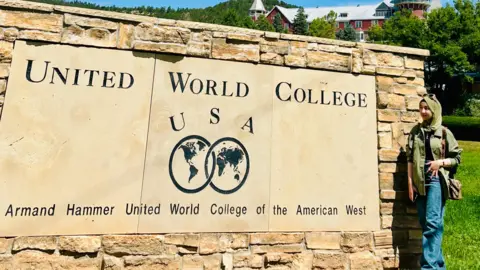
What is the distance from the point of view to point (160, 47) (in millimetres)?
3473

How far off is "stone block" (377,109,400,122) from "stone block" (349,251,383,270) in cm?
153

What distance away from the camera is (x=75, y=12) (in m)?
3.34

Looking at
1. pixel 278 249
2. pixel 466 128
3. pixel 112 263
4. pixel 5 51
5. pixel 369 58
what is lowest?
pixel 112 263

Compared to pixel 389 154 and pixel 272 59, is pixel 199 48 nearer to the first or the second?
pixel 272 59

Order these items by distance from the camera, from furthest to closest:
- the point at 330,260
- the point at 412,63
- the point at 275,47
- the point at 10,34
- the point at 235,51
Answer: the point at 412,63 < the point at 275,47 < the point at 235,51 < the point at 330,260 < the point at 10,34

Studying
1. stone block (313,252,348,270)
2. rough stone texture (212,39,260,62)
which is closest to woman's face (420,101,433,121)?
stone block (313,252,348,270)

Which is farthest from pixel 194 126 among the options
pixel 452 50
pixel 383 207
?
pixel 452 50

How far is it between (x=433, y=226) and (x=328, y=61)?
2.05 metres

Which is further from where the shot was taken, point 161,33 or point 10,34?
point 161,33

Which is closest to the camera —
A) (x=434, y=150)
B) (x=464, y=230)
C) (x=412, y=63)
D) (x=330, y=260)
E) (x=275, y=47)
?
(x=434, y=150)

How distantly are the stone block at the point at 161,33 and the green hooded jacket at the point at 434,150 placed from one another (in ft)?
8.68

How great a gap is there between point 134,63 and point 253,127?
1.38 m

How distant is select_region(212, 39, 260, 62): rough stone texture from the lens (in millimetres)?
3639

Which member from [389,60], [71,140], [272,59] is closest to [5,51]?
[71,140]
